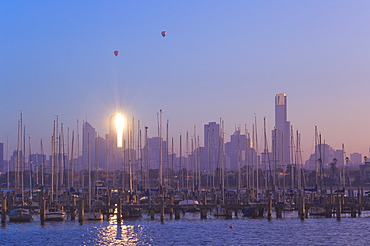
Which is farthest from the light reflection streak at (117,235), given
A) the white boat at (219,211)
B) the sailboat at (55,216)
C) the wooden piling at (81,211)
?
the white boat at (219,211)

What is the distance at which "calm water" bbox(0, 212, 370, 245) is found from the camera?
5981 cm

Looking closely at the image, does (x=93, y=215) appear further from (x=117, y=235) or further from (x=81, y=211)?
(x=117, y=235)

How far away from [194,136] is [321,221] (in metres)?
49.9

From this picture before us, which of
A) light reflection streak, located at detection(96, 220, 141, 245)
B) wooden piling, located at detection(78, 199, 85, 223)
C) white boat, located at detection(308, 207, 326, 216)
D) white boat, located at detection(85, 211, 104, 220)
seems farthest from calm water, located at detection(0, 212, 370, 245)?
white boat, located at detection(308, 207, 326, 216)

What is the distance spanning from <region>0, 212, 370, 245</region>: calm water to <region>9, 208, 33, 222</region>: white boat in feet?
2.34

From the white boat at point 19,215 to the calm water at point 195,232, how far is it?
2.34 feet

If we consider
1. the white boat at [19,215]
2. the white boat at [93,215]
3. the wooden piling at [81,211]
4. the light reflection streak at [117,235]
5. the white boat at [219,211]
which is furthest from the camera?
the white boat at [219,211]

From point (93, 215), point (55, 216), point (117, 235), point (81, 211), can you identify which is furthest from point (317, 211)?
point (55, 216)

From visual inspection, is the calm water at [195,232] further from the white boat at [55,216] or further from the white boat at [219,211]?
the white boat at [219,211]

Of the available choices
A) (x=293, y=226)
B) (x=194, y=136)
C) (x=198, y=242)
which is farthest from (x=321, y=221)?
(x=194, y=136)

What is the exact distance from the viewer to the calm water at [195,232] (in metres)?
59.8

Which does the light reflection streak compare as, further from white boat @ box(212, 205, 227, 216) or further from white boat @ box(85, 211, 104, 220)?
white boat @ box(212, 205, 227, 216)

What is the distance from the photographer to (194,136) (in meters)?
121

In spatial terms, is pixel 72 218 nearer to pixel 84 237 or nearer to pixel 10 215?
pixel 10 215
